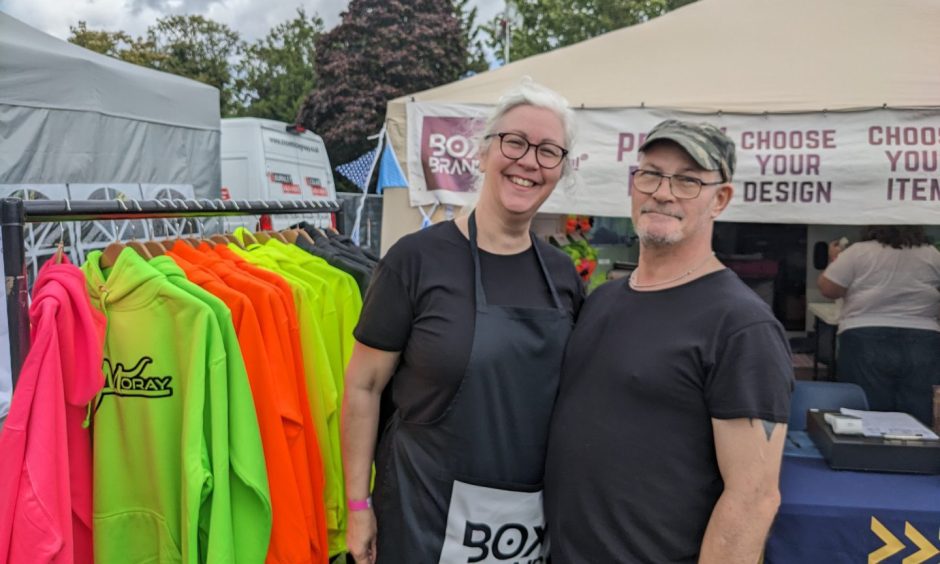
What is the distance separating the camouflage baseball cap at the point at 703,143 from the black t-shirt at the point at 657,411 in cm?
25

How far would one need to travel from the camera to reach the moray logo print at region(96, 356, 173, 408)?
5.36 ft

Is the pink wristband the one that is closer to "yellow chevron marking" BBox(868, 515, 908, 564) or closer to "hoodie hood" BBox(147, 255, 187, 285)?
"hoodie hood" BBox(147, 255, 187, 285)

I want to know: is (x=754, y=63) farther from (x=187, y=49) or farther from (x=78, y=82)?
(x=187, y=49)

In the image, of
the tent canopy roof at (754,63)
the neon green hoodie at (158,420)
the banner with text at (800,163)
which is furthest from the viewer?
the tent canopy roof at (754,63)

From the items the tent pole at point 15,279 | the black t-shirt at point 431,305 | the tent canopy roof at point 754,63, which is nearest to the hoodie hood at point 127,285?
the tent pole at point 15,279

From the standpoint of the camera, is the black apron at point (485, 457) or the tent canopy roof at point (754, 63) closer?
the black apron at point (485, 457)

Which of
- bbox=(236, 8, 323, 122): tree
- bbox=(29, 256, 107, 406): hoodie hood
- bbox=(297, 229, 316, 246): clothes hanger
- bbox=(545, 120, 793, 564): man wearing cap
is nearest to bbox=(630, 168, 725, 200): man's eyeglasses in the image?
bbox=(545, 120, 793, 564): man wearing cap

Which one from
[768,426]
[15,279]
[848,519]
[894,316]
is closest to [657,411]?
[768,426]

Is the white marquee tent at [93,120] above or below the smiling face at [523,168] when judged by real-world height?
above

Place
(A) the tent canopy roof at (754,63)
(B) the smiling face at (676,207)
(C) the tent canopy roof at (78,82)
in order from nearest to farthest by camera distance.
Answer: (B) the smiling face at (676,207) < (A) the tent canopy roof at (754,63) < (C) the tent canopy roof at (78,82)

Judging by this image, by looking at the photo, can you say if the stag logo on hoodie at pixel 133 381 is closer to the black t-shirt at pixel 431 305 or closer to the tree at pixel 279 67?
the black t-shirt at pixel 431 305

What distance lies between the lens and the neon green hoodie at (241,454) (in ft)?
5.47

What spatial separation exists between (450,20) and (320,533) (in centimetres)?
2270

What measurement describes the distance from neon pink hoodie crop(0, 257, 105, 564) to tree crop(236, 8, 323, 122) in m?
25.9
